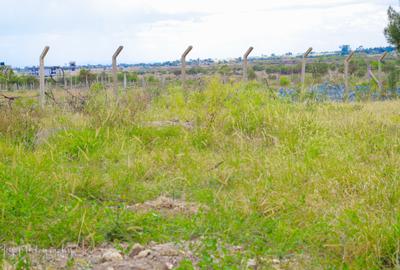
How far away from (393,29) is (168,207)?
16.1m

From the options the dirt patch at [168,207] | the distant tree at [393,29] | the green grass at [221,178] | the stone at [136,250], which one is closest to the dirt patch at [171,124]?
the green grass at [221,178]

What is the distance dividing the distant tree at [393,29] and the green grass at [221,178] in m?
11.1

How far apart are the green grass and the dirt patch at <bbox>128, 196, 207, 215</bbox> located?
0.15 meters

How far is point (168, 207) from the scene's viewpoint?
4613mm

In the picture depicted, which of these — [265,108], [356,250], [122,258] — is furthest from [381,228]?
[265,108]

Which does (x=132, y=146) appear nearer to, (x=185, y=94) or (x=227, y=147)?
(x=227, y=147)

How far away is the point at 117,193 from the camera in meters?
4.96

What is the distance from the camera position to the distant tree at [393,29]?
18688mm

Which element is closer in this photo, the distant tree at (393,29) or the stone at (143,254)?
the stone at (143,254)

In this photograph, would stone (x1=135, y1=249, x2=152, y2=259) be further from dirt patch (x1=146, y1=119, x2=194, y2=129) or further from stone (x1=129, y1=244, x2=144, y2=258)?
dirt patch (x1=146, y1=119, x2=194, y2=129)

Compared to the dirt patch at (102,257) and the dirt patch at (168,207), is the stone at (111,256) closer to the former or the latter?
the dirt patch at (102,257)

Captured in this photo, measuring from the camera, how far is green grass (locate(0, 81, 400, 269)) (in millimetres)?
3668

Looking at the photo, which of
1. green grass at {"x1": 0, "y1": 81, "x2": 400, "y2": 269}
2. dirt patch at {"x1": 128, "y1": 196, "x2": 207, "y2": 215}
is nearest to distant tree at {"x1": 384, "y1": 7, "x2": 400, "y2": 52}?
green grass at {"x1": 0, "y1": 81, "x2": 400, "y2": 269}

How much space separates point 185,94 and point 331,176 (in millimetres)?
6041
